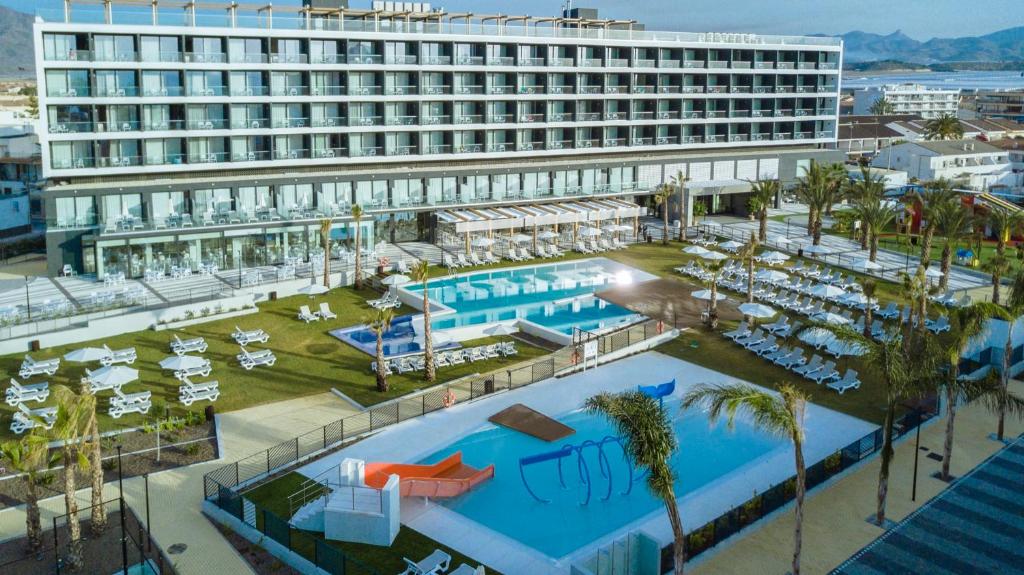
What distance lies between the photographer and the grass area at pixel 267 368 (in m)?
33.0

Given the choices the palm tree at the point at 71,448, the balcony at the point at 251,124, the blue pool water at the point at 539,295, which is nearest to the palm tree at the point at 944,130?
the blue pool water at the point at 539,295

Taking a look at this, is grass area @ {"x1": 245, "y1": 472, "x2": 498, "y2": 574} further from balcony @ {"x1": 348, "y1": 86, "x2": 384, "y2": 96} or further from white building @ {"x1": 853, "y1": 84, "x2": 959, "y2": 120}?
white building @ {"x1": 853, "y1": 84, "x2": 959, "y2": 120}

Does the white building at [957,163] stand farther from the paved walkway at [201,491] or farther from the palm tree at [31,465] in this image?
the palm tree at [31,465]

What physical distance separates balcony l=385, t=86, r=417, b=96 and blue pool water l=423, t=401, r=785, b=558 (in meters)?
31.8

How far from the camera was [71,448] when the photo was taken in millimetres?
22281

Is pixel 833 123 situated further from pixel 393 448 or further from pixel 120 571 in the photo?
pixel 120 571

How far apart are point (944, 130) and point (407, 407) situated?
312 feet

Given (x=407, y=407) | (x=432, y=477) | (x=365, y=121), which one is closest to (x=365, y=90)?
(x=365, y=121)

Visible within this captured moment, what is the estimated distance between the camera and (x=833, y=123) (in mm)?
77938

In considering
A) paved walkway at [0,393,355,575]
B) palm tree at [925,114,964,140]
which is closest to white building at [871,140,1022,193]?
palm tree at [925,114,964,140]

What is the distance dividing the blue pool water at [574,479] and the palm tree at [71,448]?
30.9 feet

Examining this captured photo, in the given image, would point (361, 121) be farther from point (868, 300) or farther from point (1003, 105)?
point (1003, 105)

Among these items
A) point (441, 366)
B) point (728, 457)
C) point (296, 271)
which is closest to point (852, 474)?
point (728, 457)

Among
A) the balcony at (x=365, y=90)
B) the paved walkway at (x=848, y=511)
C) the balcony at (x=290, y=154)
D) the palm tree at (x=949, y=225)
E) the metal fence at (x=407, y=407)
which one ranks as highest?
the balcony at (x=365, y=90)
